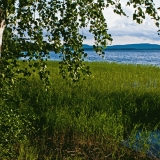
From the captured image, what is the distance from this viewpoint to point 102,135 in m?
8.38

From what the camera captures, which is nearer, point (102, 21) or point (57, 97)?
point (102, 21)

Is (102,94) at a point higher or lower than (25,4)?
lower

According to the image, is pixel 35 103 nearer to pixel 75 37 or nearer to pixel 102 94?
pixel 102 94

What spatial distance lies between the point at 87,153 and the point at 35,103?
4.40m

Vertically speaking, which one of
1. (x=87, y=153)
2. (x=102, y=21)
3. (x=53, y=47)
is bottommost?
(x=87, y=153)

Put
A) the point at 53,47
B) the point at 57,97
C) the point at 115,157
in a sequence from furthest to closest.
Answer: the point at 57,97 → the point at 115,157 → the point at 53,47

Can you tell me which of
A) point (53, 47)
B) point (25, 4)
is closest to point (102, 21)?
point (53, 47)

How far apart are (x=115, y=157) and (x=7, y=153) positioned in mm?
2146

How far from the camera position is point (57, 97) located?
1227cm

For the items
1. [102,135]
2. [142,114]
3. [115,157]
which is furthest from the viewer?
Answer: [142,114]

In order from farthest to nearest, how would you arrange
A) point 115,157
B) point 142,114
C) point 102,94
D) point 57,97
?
point 102,94 < point 57,97 < point 142,114 < point 115,157

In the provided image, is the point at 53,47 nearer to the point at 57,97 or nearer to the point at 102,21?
the point at 102,21

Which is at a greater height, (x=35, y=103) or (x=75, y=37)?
(x=75, y=37)

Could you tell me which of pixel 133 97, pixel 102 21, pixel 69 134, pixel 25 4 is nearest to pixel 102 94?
pixel 133 97
